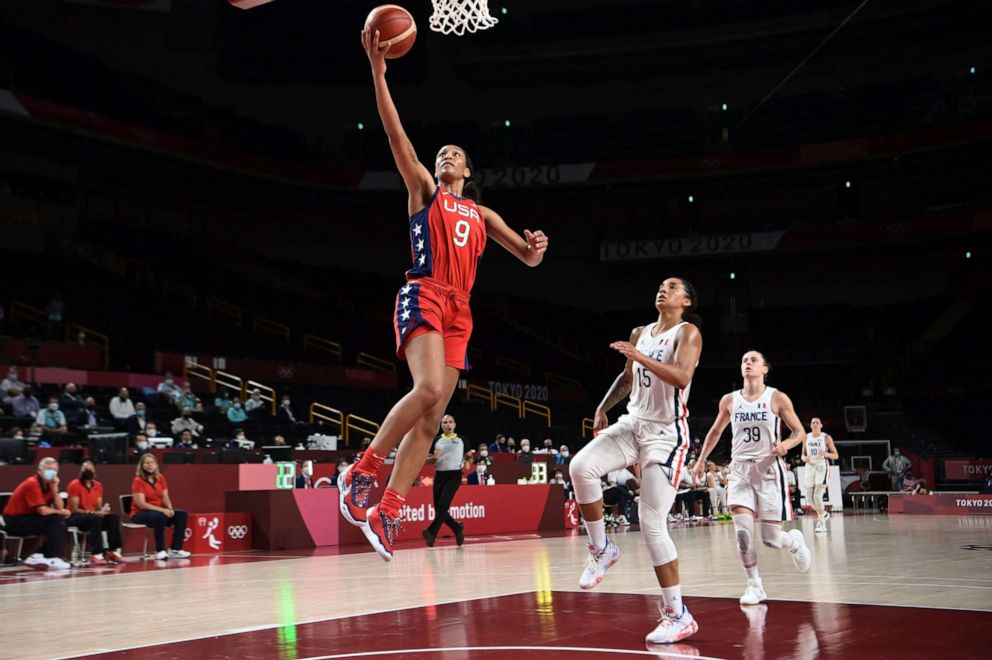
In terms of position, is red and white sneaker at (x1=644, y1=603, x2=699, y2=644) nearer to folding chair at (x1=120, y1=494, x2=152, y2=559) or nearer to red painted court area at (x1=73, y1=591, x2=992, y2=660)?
red painted court area at (x1=73, y1=591, x2=992, y2=660)

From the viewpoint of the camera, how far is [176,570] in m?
12.2

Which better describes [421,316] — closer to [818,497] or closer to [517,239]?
[517,239]

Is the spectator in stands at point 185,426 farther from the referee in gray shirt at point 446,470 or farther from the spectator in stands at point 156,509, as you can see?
the referee in gray shirt at point 446,470

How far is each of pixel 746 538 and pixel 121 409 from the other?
14.7 m

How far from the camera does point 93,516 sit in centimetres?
1359

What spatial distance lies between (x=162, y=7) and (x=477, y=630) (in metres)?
26.4

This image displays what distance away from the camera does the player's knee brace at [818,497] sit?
60.6 feet

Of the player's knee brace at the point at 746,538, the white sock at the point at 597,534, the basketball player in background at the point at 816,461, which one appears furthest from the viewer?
the basketball player in background at the point at 816,461

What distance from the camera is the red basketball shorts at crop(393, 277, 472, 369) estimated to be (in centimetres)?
553

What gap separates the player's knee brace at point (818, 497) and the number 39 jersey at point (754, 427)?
9.69 metres

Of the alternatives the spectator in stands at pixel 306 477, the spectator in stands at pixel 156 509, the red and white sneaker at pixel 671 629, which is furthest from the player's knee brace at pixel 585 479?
the spectator in stands at pixel 306 477

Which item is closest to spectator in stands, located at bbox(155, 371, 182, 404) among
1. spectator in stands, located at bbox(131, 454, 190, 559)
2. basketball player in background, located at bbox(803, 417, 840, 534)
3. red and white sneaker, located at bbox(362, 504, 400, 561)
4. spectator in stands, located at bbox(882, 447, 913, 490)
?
spectator in stands, located at bbox(131, 454, 190, 559)

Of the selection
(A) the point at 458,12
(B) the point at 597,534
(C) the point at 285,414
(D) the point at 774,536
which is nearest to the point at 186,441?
(C) the point at 285,414

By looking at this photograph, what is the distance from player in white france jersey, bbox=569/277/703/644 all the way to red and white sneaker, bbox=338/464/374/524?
176cm
